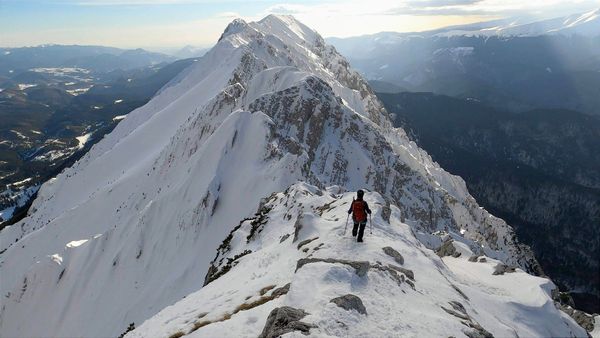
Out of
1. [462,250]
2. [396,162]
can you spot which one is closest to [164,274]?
[462,250]

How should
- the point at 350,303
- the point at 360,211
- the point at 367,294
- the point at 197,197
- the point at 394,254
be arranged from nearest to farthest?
1. the point at 350,303
2. the point at 367,294
3. the point at 360,211
4. the point at 394,254
5. the point at 197,197

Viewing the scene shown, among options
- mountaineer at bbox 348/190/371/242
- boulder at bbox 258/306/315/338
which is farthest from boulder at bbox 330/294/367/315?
mountaineer at bbox 348/190/371/242

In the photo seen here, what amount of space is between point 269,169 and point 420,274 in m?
40.2

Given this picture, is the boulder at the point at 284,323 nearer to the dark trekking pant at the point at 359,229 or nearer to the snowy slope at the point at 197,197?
the dark trekking pant at the point at 359,229

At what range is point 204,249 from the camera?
2219 inches

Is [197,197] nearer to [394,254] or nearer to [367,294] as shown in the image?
[394,254]

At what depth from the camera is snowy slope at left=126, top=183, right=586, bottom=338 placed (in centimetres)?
1708

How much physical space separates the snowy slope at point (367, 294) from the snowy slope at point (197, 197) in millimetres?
6403

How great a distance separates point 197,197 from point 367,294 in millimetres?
47714

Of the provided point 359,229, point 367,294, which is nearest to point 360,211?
point 359,229

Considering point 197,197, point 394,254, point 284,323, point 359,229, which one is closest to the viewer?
point 284,323

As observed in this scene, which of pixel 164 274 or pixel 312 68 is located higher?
pixel 312 68

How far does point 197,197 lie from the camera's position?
206 ft

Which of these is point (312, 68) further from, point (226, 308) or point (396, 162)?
point (226, 308)
